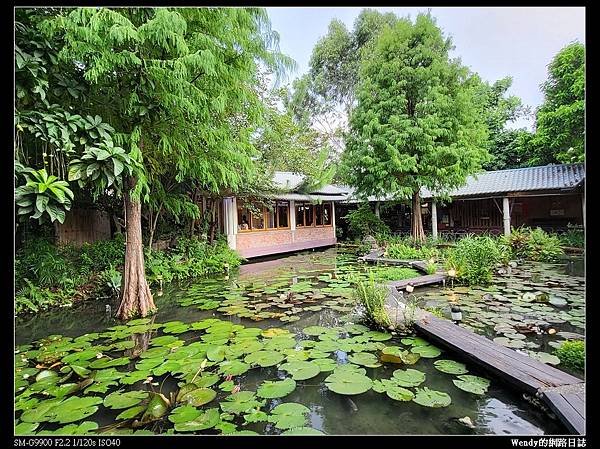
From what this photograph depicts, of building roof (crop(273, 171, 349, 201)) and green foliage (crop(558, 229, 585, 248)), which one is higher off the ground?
building roof (crop(273, 171, 349, 201))

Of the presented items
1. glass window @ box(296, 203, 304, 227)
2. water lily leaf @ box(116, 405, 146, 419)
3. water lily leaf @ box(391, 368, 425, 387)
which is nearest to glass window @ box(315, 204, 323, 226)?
glass window @ box(296, 203, 304, 227)

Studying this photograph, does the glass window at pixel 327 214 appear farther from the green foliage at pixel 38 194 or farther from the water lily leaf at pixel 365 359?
the green foliage at pixel 38 194

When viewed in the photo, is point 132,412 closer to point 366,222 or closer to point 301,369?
point 301,369

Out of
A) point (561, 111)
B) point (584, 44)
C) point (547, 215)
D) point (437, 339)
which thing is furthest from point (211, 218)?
point (547, 215)

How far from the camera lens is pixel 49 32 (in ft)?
11.0

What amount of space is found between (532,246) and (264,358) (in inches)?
382

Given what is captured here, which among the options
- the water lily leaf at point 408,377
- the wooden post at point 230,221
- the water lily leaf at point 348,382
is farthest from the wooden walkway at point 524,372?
the wooden post at point 230,221

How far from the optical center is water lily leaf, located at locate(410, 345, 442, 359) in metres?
3.28

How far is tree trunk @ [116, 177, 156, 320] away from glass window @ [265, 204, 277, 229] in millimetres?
8761

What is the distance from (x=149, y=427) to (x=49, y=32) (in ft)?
13.0

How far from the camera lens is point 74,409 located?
7.80 ft

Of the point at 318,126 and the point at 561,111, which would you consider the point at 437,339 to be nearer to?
the point at 561,111

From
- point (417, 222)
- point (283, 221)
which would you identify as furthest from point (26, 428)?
point (283, 221)

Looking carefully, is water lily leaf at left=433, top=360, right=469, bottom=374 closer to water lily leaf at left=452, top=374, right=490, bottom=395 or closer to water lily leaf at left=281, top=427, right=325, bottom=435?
water lily leaf at left=452, top=374, right=490, bottom=395
